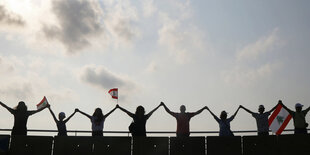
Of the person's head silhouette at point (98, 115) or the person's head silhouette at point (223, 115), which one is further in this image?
the person's head silhouette at point (223, 115)

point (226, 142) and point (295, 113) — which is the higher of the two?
point (295, 113)

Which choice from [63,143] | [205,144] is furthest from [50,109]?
[205,144]

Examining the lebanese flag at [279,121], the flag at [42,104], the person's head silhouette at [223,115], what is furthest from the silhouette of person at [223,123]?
the flag at [42,104]

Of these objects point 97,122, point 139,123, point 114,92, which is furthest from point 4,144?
point 114,92

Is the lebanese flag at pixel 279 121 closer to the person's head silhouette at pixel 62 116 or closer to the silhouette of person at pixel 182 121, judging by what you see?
the silhouette of person at pixel 182 121

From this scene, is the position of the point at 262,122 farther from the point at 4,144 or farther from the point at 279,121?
the point at 4,144

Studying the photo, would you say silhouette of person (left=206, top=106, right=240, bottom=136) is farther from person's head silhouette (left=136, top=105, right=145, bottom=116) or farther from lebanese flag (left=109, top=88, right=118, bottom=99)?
lebanese flag (left=109, top=88, right=118, bottom=99)

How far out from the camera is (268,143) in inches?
400

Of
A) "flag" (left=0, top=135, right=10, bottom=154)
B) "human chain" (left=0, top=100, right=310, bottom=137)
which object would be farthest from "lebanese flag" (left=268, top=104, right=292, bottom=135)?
"flag" (left=0, top=135, right=10, bottom=154)

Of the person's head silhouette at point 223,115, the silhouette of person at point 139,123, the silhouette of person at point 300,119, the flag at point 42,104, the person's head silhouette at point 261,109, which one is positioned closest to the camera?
the silhouette of person at point 139,123

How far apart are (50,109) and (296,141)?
7.41m

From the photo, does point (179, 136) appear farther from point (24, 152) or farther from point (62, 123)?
point (24, 152)

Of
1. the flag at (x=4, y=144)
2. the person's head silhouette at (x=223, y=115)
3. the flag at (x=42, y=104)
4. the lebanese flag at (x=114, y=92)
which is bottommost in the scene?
the flag at (x=4, y=144)

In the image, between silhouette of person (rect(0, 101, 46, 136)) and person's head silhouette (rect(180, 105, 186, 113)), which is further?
person's head silhouette (rect(180, 105, 186, 113))
